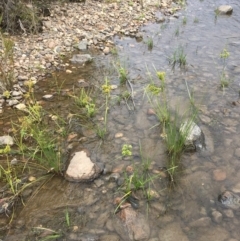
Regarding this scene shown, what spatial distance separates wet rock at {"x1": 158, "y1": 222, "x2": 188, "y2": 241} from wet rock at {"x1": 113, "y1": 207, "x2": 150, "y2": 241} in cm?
14

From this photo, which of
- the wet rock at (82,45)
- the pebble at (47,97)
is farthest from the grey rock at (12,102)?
the wet rock at (82,45)

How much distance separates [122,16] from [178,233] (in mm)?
5831

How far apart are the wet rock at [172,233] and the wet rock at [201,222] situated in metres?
0.13

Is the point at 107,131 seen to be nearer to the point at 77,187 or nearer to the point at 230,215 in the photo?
the point at 77,187

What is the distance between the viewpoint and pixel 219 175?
3367 millimetres

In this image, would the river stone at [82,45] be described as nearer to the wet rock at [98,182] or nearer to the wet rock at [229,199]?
the wet rock at [98,182]

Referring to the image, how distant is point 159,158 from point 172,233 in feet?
3.22

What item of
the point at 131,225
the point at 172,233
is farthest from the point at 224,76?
the point at 131,225

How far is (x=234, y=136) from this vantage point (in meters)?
3.87

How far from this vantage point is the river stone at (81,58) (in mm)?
5504

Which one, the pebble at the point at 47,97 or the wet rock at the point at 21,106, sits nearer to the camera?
the wet rock at the point at 21,106

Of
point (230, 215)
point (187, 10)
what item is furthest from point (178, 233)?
point (187, 10)

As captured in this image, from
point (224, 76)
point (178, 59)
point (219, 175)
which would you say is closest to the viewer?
point (219, 175)

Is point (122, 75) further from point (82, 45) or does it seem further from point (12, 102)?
point (12, 102)
